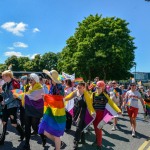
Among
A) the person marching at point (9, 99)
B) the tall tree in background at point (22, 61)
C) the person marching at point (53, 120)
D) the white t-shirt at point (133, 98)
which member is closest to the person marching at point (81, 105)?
the person marching at point (53, 120)

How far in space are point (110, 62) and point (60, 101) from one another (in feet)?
104

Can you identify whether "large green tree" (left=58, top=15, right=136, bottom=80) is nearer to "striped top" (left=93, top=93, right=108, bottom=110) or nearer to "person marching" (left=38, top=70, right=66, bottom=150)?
"striped top" (left=93, top=93, right=108, bottom=110)

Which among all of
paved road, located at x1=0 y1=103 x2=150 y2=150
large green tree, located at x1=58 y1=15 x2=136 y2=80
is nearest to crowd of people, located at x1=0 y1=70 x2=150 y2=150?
paved road, located at x1=0 y1=103 x2=150 y2=150

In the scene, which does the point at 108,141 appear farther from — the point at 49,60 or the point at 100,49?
the point at 49,60

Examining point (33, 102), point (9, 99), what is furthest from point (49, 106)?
point (9, 99)

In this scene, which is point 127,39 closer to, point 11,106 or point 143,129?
point 143,129

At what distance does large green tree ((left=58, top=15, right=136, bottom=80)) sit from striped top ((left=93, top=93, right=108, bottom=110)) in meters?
29.4

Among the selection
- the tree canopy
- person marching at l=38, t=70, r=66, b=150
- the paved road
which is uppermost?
the tree canopy

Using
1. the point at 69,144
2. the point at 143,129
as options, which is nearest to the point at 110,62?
the point at 143,129

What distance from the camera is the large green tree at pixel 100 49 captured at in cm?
3725

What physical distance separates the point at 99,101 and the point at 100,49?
31.1 metres

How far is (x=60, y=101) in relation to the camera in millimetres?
5953

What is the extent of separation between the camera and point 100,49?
37844mm

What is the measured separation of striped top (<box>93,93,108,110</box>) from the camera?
23.3 ft
